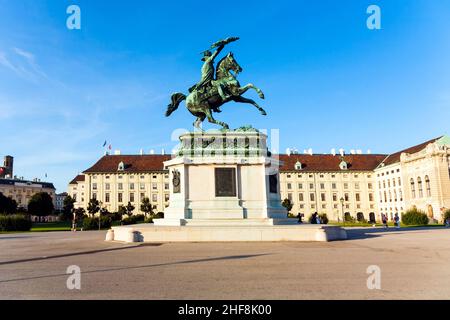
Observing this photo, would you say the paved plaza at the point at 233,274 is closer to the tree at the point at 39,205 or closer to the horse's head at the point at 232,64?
the horse's head at the point at 232,64

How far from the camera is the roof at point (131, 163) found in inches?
4087

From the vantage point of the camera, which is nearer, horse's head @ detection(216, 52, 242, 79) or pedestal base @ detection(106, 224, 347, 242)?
pedestal base @ detection(106, 224, 347, 242)

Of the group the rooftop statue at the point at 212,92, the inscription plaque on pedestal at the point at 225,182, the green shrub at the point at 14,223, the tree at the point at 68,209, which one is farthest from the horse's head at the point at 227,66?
the tree at the point at 68,209

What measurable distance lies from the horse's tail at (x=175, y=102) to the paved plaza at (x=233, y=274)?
1248 centimetres

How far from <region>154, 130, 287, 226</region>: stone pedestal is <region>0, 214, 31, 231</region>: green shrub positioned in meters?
30.2

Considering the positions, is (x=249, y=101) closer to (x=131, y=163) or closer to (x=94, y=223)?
(x=94, y=223)

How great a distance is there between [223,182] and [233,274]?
12.6m

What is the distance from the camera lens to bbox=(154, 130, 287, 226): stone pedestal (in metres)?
21.2

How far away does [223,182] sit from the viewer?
22078 millimetres

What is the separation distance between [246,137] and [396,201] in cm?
8415

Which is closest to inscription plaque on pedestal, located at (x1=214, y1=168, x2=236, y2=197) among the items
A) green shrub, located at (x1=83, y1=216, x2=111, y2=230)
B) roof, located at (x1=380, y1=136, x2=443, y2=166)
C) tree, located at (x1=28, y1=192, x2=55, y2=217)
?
green shrub, located at (x1=83, y1=216, x2=111, y2=230)

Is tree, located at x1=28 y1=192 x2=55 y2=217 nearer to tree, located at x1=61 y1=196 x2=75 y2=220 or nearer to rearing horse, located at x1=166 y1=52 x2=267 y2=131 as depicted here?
tree, located at x1=61 y1=196 x2=75 y2=220

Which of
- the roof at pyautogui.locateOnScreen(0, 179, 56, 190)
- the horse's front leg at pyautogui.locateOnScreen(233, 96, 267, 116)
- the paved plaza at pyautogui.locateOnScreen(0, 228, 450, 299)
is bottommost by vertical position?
the paved plaza at pyautogui.locateOnScreen(0, 228, 450, 299)
